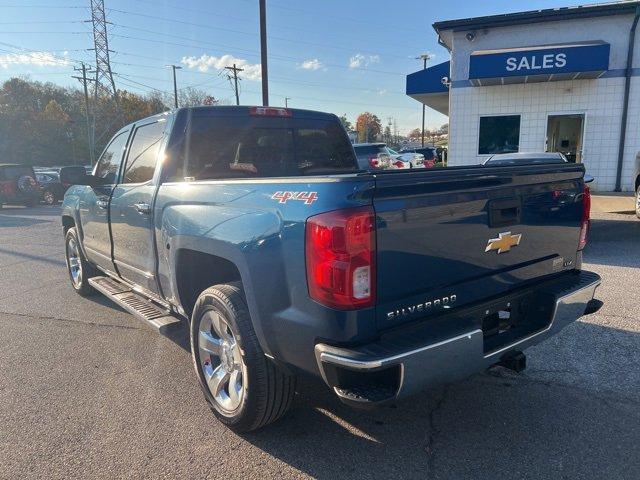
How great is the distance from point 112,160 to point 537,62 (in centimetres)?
1277

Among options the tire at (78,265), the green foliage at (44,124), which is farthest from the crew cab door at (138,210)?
the green foliage at (44,124)

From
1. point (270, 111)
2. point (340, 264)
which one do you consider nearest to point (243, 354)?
point (340, 264)

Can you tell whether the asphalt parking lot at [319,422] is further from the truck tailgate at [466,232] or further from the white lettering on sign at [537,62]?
the white lettering on sign at [537,62]

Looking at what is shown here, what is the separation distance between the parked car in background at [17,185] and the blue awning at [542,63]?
17.7 meters

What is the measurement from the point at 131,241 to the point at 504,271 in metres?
3.07

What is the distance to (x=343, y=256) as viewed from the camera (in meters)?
2.18

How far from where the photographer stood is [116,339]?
183 inches

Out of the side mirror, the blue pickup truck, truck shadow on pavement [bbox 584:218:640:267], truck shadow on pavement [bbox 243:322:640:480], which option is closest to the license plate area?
the blue pickup truck

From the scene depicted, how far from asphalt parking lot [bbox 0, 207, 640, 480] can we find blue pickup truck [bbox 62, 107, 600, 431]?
314 mm

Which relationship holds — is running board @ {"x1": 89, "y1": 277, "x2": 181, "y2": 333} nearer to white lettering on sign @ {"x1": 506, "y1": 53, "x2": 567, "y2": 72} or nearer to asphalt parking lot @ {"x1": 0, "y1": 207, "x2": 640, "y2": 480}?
asphalt parking lot @ {"x1": 0, "y1": 207, "x2": 640, "y2": 480}

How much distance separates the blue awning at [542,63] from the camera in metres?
13.3

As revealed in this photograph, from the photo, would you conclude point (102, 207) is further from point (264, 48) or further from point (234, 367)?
point (264, 48)

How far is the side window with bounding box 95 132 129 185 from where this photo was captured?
4.72 meters

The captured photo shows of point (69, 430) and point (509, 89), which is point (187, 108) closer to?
point (69, 430)
